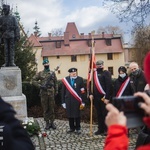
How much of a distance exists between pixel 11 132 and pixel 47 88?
26.8ft

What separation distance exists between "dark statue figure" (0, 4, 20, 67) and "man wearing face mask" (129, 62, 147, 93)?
146 inches

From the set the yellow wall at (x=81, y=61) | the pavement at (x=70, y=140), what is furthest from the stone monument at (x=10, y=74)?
the yellow wall at (x=81, y=61)

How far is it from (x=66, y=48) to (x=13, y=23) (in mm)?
48075

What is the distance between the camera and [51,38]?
60531 mm

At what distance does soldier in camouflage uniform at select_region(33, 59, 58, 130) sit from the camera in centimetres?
985

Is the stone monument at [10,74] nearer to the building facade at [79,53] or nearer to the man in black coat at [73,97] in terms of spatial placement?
the man in black coat at [73,97]

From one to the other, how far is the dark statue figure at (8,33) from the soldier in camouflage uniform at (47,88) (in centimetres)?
95

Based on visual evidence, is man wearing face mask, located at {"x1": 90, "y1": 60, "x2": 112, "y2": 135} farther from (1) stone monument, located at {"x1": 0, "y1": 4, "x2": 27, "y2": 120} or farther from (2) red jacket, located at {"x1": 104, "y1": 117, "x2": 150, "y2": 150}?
(2) red jacket, located at {"x1": 104, "y1": 117, "x2": 150, "y2": 150}

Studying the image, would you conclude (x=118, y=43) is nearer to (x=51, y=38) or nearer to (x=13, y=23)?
(x=51, y=38)

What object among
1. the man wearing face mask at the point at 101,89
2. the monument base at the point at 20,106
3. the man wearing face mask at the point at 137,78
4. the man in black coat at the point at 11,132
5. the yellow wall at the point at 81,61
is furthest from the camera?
the yellow wall at the point at 81,61

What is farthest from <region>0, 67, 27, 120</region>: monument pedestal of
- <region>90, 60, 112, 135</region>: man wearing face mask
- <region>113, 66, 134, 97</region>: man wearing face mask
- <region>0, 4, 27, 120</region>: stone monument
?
<region>113, 66, 134, 97</region>: man wearing face mask

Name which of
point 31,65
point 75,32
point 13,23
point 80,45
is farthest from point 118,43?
point 13,23

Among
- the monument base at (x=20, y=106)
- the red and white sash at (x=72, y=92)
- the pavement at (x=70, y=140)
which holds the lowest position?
the pavement at (x=70, y=140)

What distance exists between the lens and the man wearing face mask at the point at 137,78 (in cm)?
812
